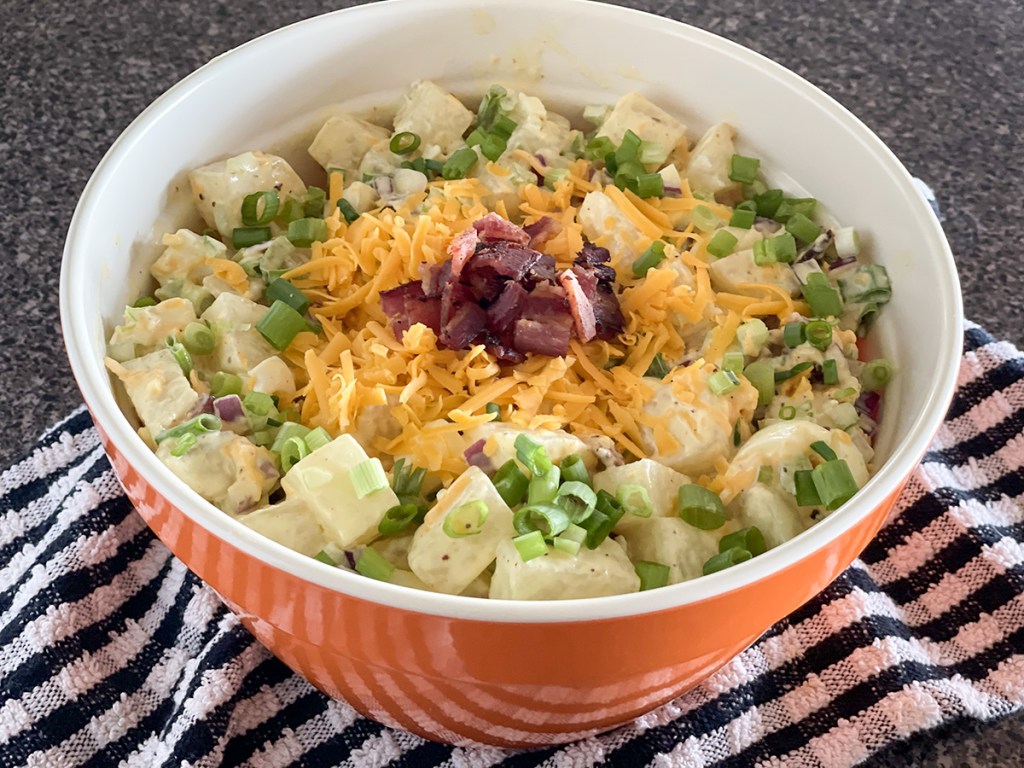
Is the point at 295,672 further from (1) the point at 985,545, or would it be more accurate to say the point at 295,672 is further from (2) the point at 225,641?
(1) the point at 985,545

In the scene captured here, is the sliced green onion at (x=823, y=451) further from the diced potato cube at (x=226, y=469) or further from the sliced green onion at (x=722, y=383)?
the diced potato cube at (x=226, y=469)

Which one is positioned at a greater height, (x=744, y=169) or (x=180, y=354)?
(x=744, y=169)

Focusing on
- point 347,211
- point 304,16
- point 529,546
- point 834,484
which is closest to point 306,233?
point 347,211

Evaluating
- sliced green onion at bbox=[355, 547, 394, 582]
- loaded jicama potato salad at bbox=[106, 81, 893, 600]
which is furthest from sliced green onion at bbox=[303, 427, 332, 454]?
sliced green onion at bbox=[355, 547, 394, 582]

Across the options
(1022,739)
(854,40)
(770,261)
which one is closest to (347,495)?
(770,261)

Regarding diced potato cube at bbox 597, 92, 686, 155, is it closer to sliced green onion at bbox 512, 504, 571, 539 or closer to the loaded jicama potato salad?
the loaded jicama potato salad

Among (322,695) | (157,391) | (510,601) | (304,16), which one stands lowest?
(322,695)

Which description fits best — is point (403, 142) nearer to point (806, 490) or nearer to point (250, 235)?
point (250, 235)

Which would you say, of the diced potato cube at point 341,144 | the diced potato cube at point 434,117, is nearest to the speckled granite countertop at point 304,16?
the diced potato cube at point 341,144
